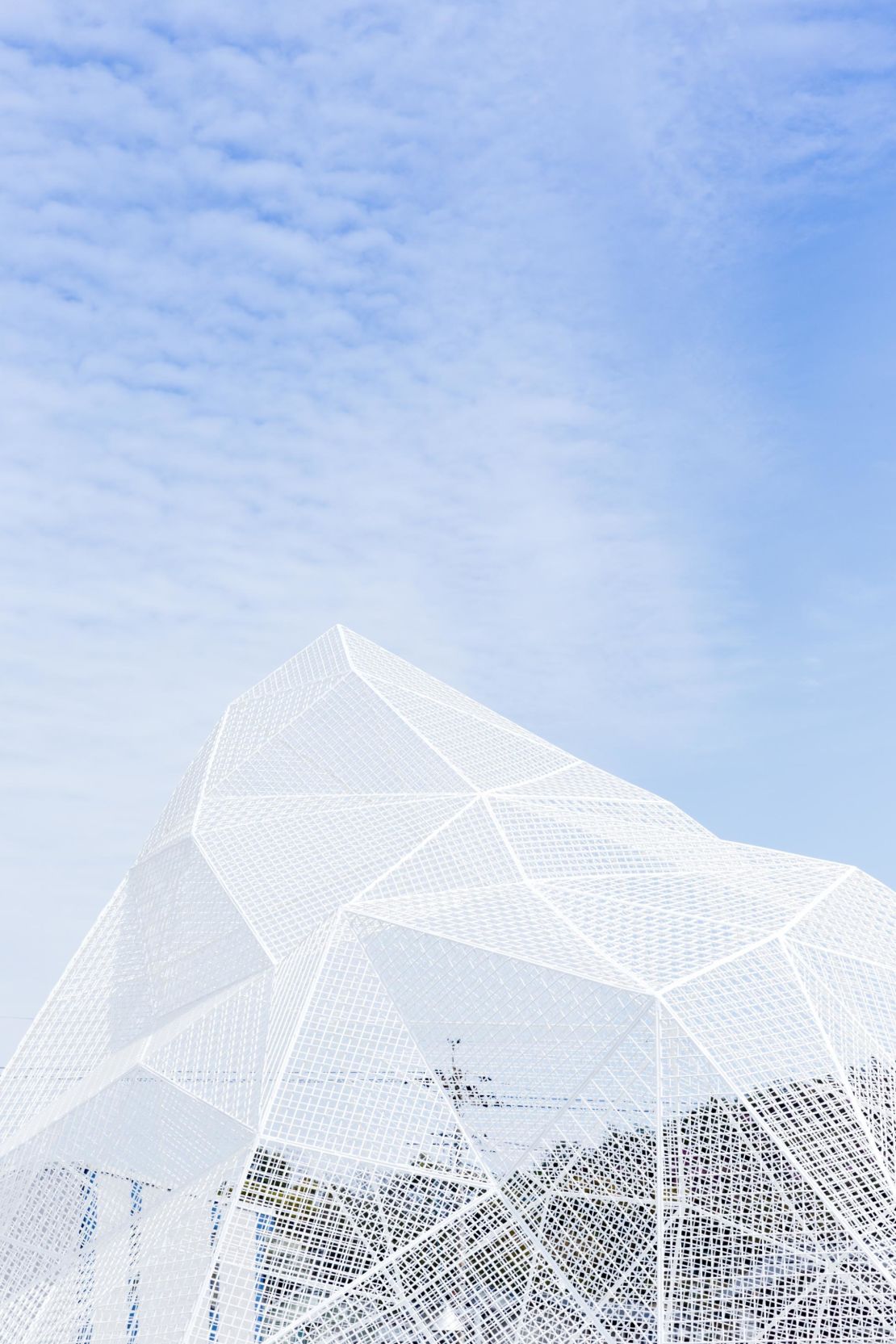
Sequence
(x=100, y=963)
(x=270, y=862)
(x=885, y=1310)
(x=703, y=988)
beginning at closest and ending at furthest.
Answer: (x=885, y=1310) < (x=703, y=988) < (x=270, y=862) < (x=100, y=963)

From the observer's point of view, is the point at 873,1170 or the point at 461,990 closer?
the point at 873,1170

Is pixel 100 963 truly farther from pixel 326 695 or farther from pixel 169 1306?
pixel 169 1306

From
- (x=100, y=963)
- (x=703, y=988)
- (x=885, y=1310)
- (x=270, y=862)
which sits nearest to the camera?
(x=885, y=1310)

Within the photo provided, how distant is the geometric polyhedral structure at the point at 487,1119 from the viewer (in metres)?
12.7

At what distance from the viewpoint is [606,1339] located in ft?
41.9

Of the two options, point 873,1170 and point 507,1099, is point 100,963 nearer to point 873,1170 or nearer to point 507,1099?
point 507,1099

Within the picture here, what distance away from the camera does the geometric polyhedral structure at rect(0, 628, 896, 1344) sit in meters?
12.7

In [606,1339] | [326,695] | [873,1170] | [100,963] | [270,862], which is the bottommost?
[606,1339]

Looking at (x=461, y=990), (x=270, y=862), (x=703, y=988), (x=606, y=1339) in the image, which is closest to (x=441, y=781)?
(x=270, y=862)

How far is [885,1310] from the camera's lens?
12539 mm

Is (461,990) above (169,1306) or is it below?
above

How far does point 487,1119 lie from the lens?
13.4 metres

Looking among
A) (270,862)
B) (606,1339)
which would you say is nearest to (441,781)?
(270,862)

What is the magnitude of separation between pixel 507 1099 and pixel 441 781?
5010 millimetres
